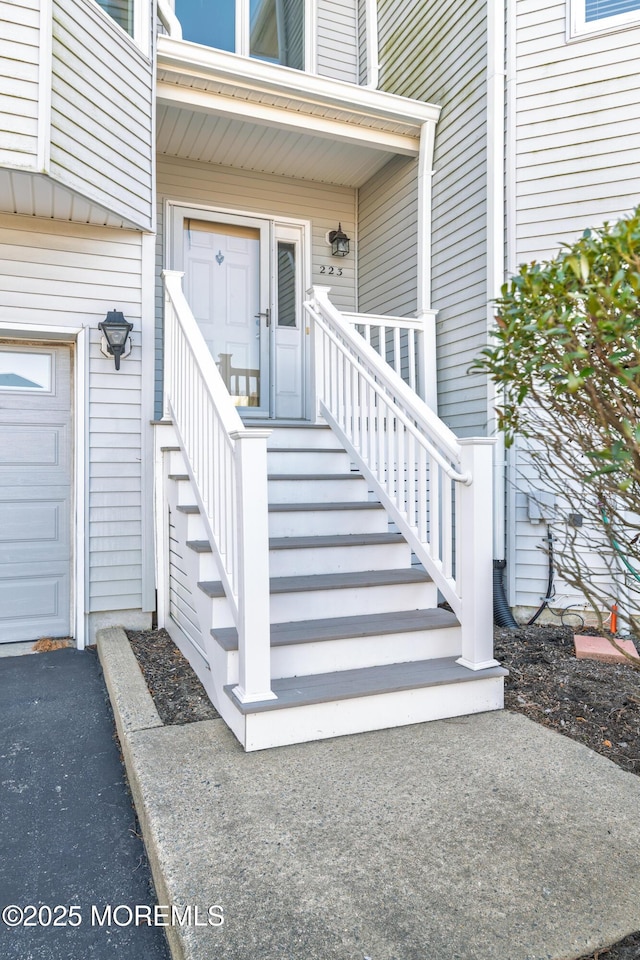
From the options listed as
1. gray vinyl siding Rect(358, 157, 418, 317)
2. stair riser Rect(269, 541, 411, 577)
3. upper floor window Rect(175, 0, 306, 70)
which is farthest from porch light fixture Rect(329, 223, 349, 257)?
stair riser Rect(269, 541, 411, 577)

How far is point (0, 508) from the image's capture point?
368cm


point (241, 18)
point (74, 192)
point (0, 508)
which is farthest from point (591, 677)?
point (241, 18)

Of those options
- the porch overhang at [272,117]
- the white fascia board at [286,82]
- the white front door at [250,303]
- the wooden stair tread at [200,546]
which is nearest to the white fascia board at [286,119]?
the porch overhang at [272,117]

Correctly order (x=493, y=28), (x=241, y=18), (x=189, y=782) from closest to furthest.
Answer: (x=189, y=782)
(x=493, y=28)
(x=241, y=18)

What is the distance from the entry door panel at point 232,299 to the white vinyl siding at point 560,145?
2.37m

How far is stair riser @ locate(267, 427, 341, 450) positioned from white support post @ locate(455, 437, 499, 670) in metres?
1.47

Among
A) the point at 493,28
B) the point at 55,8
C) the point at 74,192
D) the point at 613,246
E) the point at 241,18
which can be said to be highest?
the point at 241,18

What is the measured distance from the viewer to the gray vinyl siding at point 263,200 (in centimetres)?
513

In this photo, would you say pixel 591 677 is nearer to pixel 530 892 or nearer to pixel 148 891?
pixel 530 892

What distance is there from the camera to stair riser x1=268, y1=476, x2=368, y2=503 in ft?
11.5

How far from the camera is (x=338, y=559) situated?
10.3 feet

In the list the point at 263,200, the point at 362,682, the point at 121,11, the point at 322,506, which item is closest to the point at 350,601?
the point at 362,682

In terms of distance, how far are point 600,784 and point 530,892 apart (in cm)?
63

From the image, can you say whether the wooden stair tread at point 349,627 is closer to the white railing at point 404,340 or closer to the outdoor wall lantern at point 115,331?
the white railing at point 404,340
